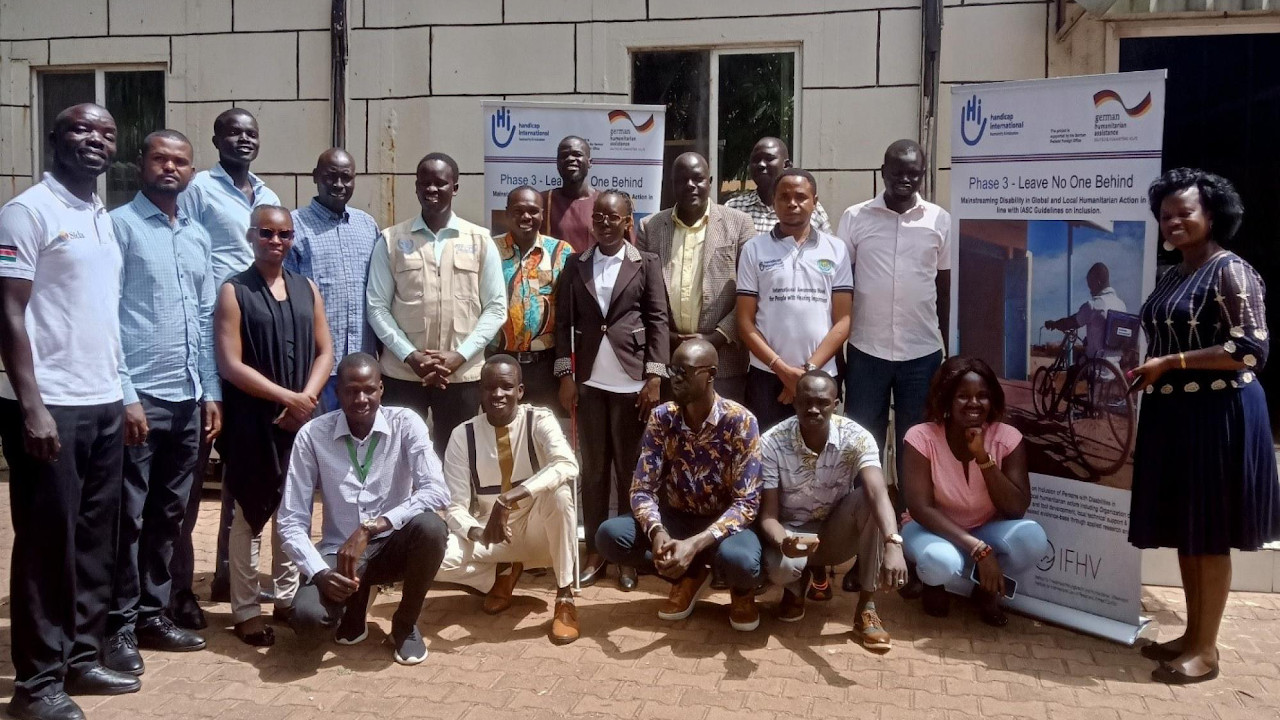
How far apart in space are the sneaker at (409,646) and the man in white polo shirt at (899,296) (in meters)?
2.07

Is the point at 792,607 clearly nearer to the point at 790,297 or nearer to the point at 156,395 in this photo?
the point at 790,297

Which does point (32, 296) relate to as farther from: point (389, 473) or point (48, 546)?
point (389, 473)

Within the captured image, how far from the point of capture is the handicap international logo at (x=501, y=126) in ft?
20.0

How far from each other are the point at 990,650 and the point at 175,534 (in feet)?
11.2

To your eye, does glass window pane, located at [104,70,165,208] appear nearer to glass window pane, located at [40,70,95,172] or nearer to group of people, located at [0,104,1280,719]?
glass window pane, located at [40,70,95,172]

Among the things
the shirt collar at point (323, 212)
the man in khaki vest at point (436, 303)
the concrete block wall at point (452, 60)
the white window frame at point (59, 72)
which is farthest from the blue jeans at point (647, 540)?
the white window frame at point (59, 72)

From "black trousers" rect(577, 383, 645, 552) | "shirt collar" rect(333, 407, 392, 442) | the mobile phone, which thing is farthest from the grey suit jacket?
"shirt collar" rect(333, 407, 392, 442)

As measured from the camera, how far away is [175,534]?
14.0 ft

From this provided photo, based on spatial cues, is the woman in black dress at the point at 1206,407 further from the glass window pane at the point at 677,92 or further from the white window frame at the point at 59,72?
the white window frame at the point at 59,72

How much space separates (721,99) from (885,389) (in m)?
2.68

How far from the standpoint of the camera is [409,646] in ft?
13.6

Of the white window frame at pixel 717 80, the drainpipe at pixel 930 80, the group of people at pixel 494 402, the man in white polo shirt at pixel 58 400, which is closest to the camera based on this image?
the man in white polo shirt at pixel 58 400

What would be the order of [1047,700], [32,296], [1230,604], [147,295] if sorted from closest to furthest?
[32,296] < [1047,700] < [147,295] < [1230,604]

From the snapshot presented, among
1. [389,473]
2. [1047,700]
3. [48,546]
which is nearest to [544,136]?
[389,473]
